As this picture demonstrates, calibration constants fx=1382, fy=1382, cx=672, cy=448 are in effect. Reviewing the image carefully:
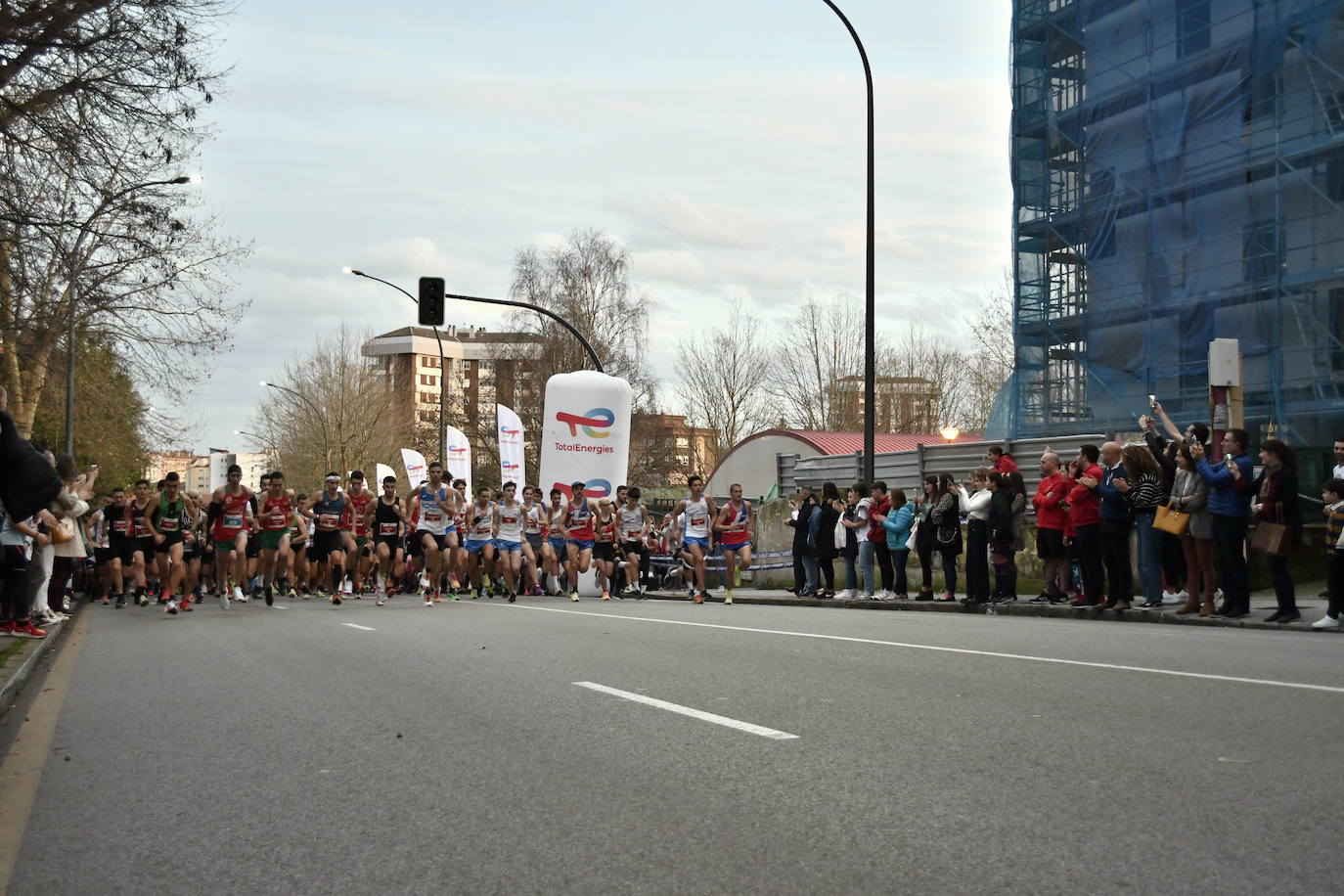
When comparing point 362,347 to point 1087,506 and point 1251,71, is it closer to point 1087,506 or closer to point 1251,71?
point 1251,71

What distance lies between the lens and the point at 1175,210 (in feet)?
92.0

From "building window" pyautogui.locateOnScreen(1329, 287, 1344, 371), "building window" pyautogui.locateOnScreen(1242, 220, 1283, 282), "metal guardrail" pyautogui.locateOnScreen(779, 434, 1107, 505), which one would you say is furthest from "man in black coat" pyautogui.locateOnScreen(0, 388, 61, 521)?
"building window" pyautogui.locateOnScreen(1242, 220, 1283, 282)

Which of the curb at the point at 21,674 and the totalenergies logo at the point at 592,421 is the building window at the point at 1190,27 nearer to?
the totalenergies logo at the point at 592,421

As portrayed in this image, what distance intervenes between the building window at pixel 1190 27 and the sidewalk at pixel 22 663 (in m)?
23.6

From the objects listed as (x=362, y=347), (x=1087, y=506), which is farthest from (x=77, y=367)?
(x=362, y=347)

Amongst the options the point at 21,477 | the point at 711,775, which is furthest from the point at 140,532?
the point at 711,775

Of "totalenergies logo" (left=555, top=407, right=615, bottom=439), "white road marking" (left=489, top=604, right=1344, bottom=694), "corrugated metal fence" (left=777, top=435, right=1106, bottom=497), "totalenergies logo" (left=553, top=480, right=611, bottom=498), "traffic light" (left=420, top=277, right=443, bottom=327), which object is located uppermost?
"traffic light" (left=420, top=277, right=443, bottom=327)

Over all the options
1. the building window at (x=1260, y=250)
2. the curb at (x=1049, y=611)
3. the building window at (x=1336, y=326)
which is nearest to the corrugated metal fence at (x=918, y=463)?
the curb at (x=1049, y=611)

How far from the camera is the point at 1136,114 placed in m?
29.5

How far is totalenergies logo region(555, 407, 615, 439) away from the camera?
26.0 meters

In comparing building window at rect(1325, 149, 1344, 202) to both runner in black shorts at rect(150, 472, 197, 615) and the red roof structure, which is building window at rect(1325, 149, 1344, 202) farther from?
runner in black shorts at rect(150, 472, 197, 615)

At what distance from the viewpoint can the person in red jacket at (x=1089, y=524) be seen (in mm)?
15859

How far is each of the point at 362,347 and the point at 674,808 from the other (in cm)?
7599

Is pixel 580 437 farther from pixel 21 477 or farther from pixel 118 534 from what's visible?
pixel 21 477
